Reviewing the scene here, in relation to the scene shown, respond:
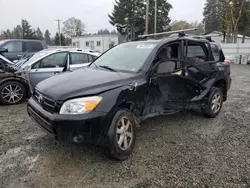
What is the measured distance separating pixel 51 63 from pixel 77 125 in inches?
152

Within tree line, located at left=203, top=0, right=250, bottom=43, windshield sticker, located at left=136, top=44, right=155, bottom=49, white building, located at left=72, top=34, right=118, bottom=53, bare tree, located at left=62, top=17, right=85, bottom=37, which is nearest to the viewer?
windshield sticker, located at left=136, top=44, right=155, bottom=49

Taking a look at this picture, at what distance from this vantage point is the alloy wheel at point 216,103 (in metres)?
4.64

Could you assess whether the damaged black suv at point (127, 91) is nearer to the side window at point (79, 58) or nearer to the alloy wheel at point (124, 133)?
the alloy wheel at point (124, 133)

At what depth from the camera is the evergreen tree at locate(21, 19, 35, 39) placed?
58.5m

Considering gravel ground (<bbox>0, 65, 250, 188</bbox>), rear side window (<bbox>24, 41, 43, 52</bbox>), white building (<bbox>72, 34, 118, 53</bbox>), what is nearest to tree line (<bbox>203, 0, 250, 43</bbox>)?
white building (<bbox>72, 34, 118, 53</bbox>)

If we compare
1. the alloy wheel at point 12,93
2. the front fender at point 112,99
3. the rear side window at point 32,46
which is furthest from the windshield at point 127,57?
the rear side window at point 32,46

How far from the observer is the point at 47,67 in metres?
5.81

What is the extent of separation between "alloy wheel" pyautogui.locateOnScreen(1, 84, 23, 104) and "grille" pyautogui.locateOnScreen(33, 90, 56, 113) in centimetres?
290

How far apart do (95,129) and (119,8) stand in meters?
38.6

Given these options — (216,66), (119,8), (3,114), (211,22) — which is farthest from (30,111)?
(211,22)

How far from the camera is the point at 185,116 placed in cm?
482

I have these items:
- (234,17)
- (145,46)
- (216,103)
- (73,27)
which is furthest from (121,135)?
(73,27)

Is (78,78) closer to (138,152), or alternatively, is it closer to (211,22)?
(138,152)

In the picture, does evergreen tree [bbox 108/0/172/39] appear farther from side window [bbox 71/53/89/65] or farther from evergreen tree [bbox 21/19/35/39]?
evergreen tree [bbox 21/19/35/39]
